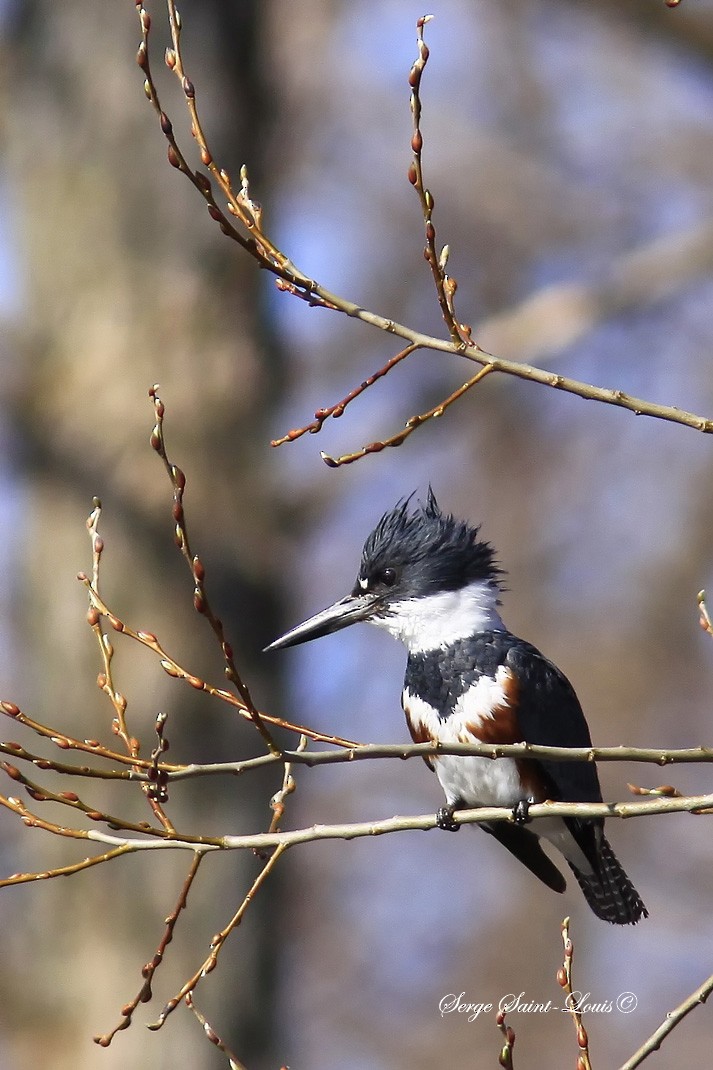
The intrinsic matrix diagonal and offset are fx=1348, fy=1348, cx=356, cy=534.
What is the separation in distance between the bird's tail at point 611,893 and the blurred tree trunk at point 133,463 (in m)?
1.69

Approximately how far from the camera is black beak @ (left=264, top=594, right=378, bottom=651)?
326cm

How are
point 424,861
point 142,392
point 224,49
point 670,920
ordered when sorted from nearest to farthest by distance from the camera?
point 142,392, point 224,49, point 670,920, point 424,861

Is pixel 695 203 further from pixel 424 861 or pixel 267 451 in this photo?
pixel 267 451

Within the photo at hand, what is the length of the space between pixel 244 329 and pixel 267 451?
18.5 inches

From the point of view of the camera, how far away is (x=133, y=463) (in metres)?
4.82

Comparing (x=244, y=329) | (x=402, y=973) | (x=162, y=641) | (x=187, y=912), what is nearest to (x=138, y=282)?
(x=244, y=329)

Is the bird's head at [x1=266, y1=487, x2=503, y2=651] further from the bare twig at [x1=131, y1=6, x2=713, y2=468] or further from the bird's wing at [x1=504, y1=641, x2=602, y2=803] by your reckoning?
the bare twig at [x1=131, y1=6, x2=713, y2=468]

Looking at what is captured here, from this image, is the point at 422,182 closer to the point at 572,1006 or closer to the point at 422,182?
the point at 422,182

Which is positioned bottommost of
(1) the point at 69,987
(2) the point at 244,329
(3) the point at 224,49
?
(1) the point at 69,987

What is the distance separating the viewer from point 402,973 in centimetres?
960

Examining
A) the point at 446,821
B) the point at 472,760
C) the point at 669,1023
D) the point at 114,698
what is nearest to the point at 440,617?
the point at 472,760

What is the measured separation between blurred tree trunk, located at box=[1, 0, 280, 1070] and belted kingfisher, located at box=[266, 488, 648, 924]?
1.49 m
